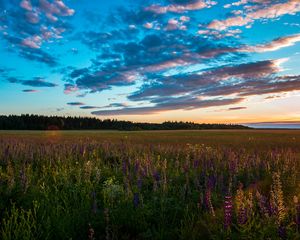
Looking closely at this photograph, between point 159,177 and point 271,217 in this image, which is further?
point 159,177

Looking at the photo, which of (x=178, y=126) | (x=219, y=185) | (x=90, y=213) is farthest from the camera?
(x=178, y=126)

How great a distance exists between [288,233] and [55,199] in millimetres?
3828

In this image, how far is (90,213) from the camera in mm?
5215

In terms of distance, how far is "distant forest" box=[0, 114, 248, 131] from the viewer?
336 feet

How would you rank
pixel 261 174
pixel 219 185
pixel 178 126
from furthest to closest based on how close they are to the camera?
pixel 178 126 < pixel 261 174 < pixel 219 185

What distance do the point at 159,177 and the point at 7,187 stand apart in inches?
117

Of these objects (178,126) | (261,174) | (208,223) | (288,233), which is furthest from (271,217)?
(178,126)

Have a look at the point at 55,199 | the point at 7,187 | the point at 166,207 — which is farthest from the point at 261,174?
the point at 7,187

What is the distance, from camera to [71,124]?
115125 mm

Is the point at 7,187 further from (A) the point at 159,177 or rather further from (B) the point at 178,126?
(B) the point at 178,126

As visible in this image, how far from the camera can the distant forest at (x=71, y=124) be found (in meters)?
102

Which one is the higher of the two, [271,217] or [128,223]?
[271,217]

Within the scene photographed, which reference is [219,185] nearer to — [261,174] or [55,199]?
[261,174]

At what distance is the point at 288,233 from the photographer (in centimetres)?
383
